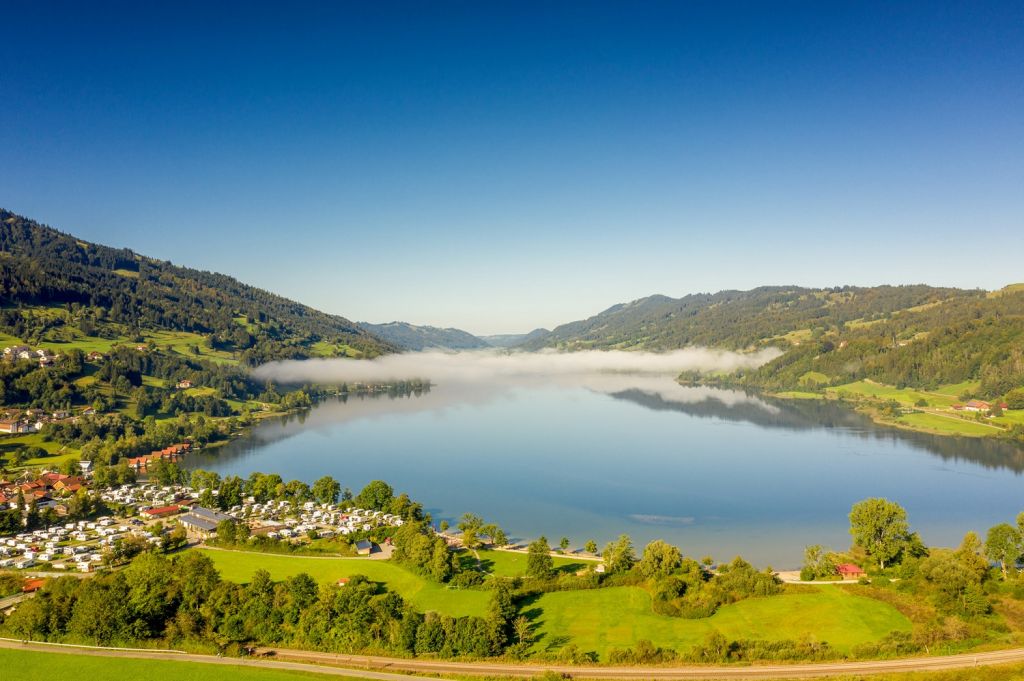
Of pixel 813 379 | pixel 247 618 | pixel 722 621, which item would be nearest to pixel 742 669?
pixel 722 621

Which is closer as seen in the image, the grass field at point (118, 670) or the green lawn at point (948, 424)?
the grass field at point (118, 670)

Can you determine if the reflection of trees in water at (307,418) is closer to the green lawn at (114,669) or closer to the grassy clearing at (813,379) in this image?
the green lawn at (114,669)

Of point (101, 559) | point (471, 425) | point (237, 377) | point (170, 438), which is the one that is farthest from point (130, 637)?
point (237, 377)

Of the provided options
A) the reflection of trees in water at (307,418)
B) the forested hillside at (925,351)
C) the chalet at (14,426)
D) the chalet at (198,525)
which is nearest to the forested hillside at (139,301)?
the reflection of trees in water at (307,418)

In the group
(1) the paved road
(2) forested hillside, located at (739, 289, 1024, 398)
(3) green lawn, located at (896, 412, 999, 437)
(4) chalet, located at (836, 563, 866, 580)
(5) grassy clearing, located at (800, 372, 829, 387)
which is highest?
(2) forested hillside, located at (739, 289, 1024, 398)

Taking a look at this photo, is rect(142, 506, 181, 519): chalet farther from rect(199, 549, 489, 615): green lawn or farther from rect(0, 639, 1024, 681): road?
rect(0, 639, 1024, 681): road

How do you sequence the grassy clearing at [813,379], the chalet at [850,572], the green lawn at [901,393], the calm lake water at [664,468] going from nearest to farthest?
the chalet at [850,572] < the calm lake water at [664,468] < the green lawn at [901,393] < the grassy clearing at [813,379]

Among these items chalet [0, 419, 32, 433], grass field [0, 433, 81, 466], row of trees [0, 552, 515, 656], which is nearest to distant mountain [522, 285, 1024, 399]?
row of trees [0, 552, 515, 656]
